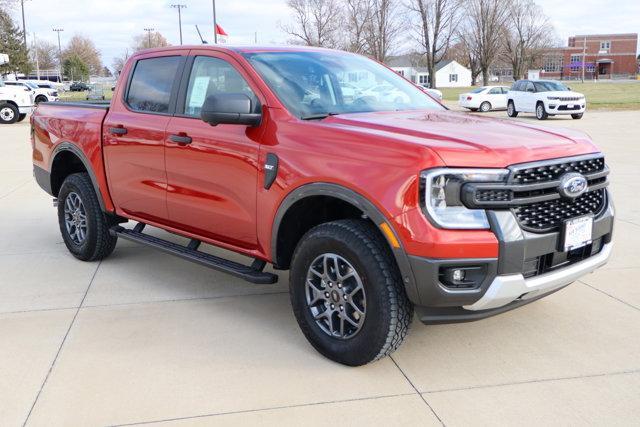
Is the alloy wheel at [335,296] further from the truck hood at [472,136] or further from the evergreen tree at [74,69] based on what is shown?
the evergreen tree at [74,69]

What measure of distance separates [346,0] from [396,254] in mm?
54498

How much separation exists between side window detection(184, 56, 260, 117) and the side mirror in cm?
34

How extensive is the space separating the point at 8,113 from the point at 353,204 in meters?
25.4

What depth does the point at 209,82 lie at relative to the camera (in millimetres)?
4484

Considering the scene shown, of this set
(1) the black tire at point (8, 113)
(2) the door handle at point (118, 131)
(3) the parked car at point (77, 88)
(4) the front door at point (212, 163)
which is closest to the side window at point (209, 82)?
(4) the front door at point (212, 163)

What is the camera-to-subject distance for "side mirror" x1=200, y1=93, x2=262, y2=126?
12.3ft

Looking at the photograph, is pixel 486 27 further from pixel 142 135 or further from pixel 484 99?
pixel 142 135

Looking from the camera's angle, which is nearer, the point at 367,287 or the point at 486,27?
the point at 367,287

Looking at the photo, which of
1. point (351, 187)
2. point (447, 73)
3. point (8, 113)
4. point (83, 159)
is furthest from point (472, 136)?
point (447, 73)

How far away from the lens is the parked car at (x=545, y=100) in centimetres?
2544

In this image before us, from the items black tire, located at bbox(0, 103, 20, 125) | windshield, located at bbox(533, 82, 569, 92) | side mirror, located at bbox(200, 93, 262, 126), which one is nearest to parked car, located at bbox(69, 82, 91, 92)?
black tire, located at bbox(0, 103, 20, 125)

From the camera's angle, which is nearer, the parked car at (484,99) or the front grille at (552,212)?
the front grille at (552,212)

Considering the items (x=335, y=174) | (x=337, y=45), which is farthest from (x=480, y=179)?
(x=337, y=45)

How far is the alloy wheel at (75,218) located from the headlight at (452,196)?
367cm
